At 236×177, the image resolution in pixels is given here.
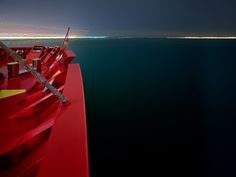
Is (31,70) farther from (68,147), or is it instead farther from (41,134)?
(68,147)

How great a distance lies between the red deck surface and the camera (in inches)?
34.0

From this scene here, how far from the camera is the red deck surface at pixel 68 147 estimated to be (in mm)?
865

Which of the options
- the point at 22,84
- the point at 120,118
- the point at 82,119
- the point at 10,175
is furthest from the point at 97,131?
the point at 82,119

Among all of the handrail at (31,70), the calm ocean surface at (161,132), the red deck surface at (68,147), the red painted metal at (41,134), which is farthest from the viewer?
the calm ocean surface at (161,132)

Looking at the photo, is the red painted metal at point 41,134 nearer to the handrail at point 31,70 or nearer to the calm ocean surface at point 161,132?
the handrail at point 31,70

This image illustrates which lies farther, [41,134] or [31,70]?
[41,134]

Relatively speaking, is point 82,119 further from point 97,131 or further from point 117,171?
point 97,131

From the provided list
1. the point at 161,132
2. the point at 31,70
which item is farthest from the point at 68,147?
the point at 161,132

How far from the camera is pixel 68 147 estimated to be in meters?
1.04

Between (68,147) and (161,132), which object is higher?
(68,147)

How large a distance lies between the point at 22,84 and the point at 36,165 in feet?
11.3

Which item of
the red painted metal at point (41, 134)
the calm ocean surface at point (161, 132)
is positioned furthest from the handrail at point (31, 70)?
the calm ocean surface at point (161, 132)

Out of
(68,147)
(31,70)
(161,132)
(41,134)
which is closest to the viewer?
(68,147)

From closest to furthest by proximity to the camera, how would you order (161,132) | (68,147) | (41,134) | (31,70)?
(68,147) → (31,70) → (41,134) → (161,132)
